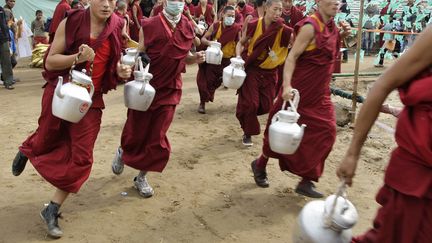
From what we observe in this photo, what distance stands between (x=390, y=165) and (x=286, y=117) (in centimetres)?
173

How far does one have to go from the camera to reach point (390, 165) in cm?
193

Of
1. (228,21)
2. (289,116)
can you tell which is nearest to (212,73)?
(228,21)

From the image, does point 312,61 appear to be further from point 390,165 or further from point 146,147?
point 390,165

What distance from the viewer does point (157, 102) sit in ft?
14.4

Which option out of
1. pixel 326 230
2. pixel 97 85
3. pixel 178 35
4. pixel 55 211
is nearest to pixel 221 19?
pixel 178 35

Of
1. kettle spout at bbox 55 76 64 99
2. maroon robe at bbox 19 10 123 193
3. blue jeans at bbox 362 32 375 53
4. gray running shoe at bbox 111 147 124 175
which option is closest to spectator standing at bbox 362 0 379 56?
blue jeans at bbox 362 32 375 53

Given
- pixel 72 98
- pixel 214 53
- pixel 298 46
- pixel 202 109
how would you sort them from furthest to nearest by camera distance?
pixel 202 109, pixel 214 53, pixel 298 46, pixel 72 98

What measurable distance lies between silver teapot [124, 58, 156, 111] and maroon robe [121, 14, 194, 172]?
1.34ft

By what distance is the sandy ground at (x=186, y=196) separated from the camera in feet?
12.5

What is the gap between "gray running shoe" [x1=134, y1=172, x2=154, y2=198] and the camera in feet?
14.5

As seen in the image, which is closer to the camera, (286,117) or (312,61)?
(286,117)

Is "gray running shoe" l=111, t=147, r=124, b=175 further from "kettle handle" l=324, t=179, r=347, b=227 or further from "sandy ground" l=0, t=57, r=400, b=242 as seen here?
"kettle handle" l=324, t=179, r=347, b=227

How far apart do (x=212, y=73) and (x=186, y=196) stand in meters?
3.67

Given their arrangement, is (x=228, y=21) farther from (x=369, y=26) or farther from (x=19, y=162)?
(x=369, y=26)
